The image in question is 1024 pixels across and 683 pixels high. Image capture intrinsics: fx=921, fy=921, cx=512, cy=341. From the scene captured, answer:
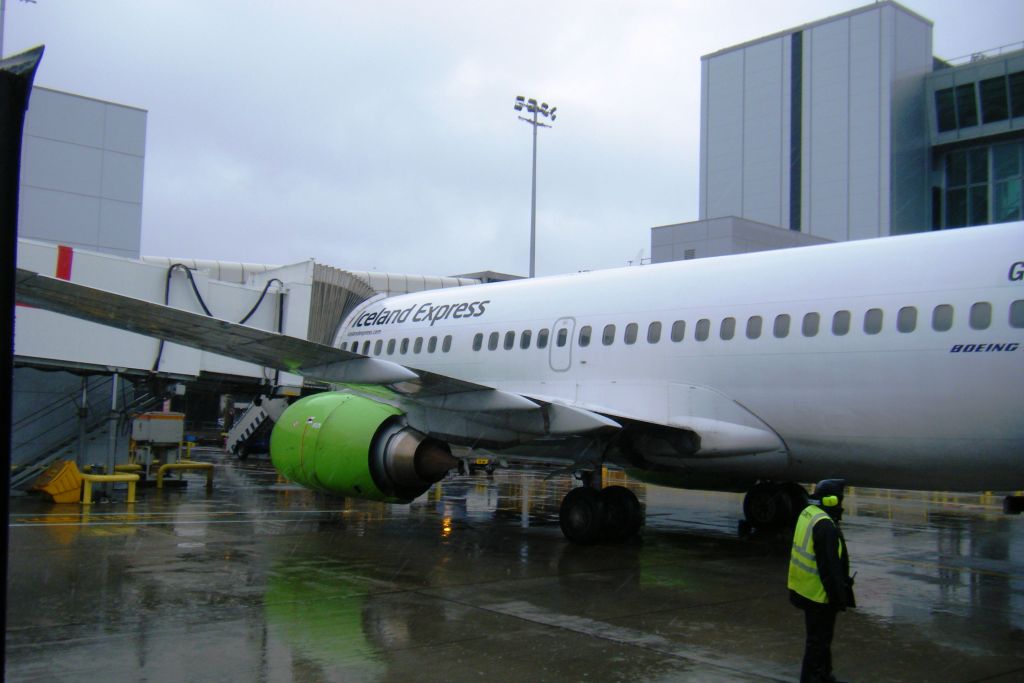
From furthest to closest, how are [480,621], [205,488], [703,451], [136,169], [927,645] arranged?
1. [136,169]
2. [205,488]
3. [703,451]
4. [480,621]
5. [927,645]

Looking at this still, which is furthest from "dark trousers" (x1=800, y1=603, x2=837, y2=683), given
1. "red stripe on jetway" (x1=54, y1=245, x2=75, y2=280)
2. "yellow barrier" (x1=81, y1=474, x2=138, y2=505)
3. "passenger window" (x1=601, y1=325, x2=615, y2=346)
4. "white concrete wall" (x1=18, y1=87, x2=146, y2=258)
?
"white concrete wall" (x1=18, y1=87, x2=146, y2=258)

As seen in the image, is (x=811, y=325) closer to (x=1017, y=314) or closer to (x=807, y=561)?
(x=1017, y=314)

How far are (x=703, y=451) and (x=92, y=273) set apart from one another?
1104 cm

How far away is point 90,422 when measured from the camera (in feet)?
60.5

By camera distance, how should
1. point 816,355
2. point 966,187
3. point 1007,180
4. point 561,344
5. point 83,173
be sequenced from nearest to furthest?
1. point 816,355
2. point 561,344
3. point 83,173
4. point 1007,180
5. point 966,187

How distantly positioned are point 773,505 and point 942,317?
5.32 meters

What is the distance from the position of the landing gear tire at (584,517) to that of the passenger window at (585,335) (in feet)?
6.64

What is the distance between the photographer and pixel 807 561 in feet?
18.9

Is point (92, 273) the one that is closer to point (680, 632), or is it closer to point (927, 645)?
point (680, 632)

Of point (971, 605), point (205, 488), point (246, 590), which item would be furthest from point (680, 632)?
point (205, 488)

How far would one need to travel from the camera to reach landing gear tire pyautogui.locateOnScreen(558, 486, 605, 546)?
11805 mm

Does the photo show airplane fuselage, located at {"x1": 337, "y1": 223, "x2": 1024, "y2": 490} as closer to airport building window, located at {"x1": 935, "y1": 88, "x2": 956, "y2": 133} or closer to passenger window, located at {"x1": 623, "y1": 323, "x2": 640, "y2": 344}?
passenger window, located at {"x1": 623, "y1": 323, "x2": 640, "y2": 344}

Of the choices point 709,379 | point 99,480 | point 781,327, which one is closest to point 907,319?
point 781,327

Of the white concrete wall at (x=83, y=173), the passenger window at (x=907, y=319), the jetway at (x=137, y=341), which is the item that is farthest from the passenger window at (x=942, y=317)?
the white concrete wall at (x=83, y=173)
